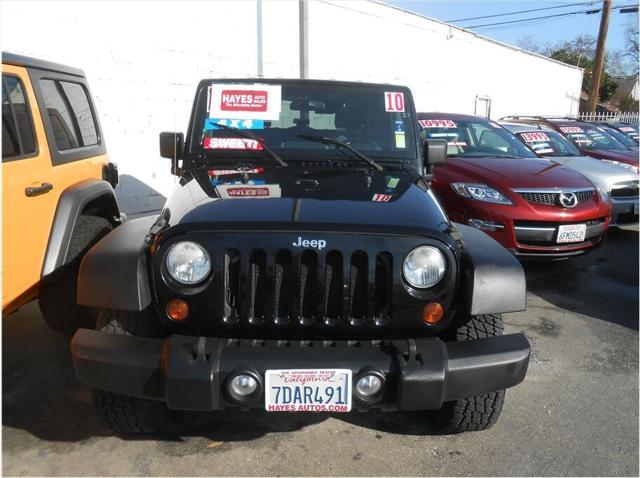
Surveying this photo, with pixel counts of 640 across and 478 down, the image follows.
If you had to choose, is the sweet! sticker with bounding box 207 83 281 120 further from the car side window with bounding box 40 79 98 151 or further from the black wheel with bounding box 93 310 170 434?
the black wheel with bounding box 93 310 170 434

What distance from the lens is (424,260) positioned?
2.27 m

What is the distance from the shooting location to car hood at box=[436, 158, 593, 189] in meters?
5.20

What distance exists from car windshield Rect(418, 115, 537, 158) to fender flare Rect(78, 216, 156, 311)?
4.39 metres

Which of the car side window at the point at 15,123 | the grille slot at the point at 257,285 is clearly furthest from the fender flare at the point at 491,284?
the car side window at the point at 15,123

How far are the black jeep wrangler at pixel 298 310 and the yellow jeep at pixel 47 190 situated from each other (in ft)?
2.09

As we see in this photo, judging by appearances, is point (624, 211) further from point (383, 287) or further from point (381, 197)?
point (383, 287)

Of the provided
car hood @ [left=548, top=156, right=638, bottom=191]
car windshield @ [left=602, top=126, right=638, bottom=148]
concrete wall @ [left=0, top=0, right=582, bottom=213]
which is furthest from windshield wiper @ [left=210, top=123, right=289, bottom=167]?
car windshield @ [left=602, top=126, right=638, bottom=148]

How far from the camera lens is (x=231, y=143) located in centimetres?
331

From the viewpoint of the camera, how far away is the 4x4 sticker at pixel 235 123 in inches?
132

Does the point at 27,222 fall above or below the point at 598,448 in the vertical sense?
above

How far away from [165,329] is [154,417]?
49 centimetres

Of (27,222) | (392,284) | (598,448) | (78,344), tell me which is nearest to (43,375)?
(27,222)

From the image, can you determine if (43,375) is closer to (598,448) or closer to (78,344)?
(78,344)

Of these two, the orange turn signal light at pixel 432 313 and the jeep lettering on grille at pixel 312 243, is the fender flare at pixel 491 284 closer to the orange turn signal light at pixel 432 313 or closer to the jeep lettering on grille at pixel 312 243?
the orange turn signal light at pixel 432 313
